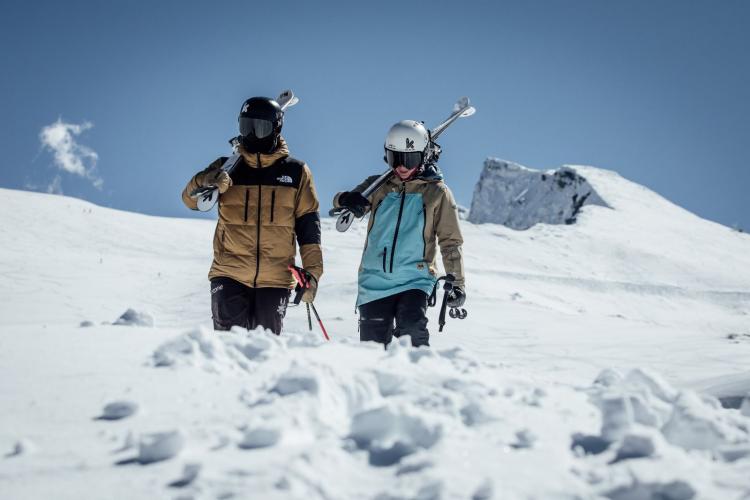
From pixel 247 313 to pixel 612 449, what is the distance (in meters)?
3.48

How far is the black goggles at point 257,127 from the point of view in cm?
536

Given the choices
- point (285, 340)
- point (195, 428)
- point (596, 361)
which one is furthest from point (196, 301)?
point (195, 428)

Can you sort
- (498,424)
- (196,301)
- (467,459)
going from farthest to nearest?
1. (196,301)
2. (498,424)
3. (467,459)

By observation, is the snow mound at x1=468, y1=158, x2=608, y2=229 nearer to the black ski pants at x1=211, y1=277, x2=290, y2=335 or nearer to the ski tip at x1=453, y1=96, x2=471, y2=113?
the ski tip at x1=453, y1=96, x2=471, y2=113

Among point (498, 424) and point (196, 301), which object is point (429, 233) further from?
point (196, 301)

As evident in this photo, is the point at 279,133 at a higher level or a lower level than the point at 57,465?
higher

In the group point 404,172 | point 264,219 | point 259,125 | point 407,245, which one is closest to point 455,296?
point 407,245

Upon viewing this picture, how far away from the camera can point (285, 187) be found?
533 centimetres

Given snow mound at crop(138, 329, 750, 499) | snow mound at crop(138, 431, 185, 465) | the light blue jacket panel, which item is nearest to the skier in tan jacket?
the light blue jacket panel

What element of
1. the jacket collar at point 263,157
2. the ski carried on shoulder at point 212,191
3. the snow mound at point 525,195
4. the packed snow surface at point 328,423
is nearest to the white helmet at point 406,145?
the jacket collar at point 263,157

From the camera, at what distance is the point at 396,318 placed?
5.42 meters

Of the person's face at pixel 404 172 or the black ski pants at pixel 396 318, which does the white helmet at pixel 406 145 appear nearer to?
the person's face at pixel 404 172

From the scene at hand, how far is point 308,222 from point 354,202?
1.46ft

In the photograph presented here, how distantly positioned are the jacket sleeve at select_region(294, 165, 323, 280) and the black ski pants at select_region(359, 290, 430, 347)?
20.9 inches
